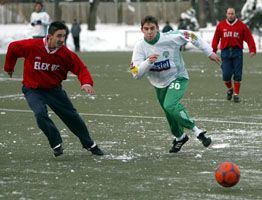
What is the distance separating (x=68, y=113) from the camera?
41.4 ft

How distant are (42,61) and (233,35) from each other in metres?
9.06

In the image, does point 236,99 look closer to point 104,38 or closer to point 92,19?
point 104,38

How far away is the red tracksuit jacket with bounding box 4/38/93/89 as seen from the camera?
12266 mm

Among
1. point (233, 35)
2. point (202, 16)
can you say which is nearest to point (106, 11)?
point (202, 16)

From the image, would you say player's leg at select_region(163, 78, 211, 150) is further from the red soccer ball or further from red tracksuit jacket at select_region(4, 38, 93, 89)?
the red soccer ball

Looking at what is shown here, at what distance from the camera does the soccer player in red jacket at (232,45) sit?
814 inches

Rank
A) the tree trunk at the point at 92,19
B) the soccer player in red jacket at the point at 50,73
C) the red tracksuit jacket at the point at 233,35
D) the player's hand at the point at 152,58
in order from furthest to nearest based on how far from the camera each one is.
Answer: the tree trunk at the point at 92,19, the red tracksuit jacket at the point at 233,35, the player's hand at the point at 152,58, the soccer player in red jacket at the point at 50,73

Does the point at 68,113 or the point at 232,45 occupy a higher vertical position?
the point at 68,113

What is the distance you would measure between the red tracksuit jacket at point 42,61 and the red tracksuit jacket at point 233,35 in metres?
8.66

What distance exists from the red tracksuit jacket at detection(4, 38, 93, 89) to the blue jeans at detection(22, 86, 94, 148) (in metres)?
0.14

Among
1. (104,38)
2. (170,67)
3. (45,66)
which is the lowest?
(104,38)

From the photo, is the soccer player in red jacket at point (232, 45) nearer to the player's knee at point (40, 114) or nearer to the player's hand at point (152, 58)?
the player's hand at point (152, 58)

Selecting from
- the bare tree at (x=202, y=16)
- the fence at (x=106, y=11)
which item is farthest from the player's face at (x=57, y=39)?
the fence at (x=106, y=11)

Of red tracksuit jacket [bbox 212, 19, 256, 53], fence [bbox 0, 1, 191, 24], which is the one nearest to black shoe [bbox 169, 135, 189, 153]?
red tracksuit jacket [bbox 212, 19, 256, 53]
